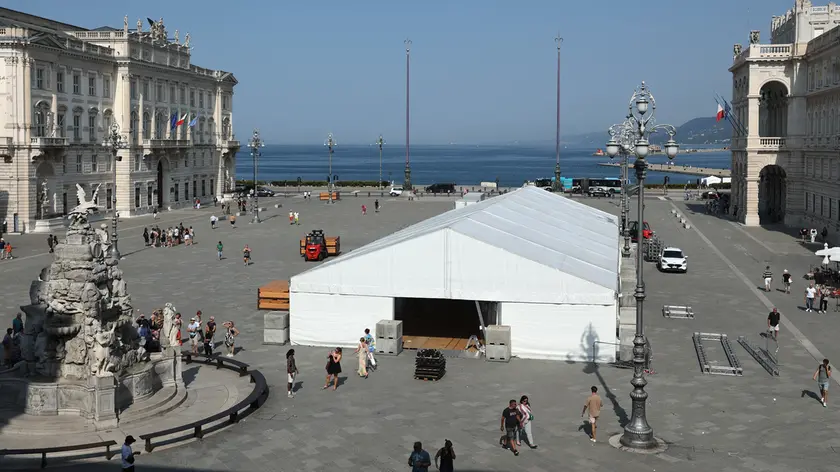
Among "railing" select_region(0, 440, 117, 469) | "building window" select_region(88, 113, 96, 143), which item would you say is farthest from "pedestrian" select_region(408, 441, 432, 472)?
"building window" select_region(88, 113, 96, 143)

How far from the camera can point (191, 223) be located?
74312mm

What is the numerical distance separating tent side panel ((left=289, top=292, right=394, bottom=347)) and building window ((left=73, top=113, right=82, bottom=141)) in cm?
4804

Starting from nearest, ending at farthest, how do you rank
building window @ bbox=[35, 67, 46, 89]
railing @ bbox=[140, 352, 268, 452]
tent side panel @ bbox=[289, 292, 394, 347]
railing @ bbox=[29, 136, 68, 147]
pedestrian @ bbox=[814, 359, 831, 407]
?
railing @ bbox=[140, 352, 268, 452], pedestrian @ bbox=[814, 359, 831, 407], tent side panel @ bbox=[289, 292, 394, 347], railing @ bbox=[29, 136, 68, 147], building window @ bbox=[35, 67, 46, 89]

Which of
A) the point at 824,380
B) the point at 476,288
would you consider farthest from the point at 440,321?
the point at 824,380

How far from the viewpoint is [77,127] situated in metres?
72.2

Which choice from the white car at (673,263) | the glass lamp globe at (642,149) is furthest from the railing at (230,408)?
the white car at (673,263)

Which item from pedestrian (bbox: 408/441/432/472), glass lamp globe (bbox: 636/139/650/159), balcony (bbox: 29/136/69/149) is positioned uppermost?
balcony (bbox: 29/136/69/149)

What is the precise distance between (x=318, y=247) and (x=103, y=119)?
32.8 m

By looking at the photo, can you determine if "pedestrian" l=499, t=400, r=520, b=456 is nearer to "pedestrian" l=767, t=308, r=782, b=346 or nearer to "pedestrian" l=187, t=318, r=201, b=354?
"pedestrian" l=187, t=318, r=201, b=354

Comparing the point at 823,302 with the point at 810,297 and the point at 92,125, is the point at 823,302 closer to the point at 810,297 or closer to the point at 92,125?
the point at 810,297

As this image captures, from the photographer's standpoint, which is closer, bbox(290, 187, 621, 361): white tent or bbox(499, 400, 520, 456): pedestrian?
bbox(499, 400, 520, 456): pedestrian

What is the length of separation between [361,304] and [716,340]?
1188 centimetres

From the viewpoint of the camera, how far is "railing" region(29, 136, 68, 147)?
6531cm

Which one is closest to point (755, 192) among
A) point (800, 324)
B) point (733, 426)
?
point (800, 324)
